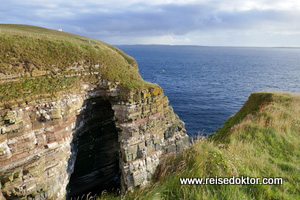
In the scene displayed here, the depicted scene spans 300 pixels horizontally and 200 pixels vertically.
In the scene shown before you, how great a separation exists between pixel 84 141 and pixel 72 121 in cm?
428

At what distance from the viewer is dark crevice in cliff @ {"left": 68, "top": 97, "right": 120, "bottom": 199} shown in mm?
20531

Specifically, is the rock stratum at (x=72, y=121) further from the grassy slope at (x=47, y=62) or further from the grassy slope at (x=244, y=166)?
the grassy slope at (x=244, y=166)

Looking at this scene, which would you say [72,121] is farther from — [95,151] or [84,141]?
[95,151]

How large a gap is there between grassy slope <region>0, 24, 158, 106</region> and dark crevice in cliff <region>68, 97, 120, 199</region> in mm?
3801

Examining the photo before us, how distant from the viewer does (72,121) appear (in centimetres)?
1781

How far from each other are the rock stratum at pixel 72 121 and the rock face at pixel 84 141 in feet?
0.22

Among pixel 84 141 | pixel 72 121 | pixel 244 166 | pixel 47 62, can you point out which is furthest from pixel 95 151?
pixel 244 166

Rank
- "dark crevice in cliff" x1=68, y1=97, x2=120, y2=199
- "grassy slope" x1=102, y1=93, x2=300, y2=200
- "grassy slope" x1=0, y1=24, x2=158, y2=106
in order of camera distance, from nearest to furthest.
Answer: "grassy slope" x1=102, y1=93, x2=300, y2=200, "grassy slope" x1=0, y1=24, x2=158, y2=106, "dark crevice in cliff" x1=68, y1=97, x2=120, y2=199

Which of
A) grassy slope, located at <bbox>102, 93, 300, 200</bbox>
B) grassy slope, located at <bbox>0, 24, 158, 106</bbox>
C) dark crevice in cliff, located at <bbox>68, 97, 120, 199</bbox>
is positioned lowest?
dark crevice in cliff, located at <bbox>68, 97, 120, 199</bbox>

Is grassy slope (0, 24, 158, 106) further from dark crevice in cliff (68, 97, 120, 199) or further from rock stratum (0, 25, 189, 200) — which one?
dark crevice in cliff (68, 97, 120, 199)

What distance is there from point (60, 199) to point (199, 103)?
47.9 meters

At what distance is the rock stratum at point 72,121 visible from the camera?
47.0 ft

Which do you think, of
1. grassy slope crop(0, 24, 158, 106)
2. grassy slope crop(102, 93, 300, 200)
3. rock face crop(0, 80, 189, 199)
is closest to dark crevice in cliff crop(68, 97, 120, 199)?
rock face crop(0, 80, 189, 199)

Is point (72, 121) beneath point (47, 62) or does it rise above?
beneath
